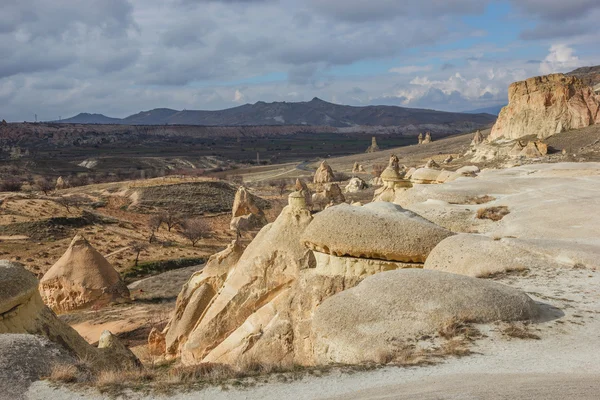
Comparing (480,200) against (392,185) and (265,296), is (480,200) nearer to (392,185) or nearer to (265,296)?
(392,185)

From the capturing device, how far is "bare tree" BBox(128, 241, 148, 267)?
3095 centimetres

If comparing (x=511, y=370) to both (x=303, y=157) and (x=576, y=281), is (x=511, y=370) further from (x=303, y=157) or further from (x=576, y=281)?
(x=303, y=157)

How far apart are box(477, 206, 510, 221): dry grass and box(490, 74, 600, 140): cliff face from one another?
4386cm

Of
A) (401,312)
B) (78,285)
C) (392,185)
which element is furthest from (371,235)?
(78,285)

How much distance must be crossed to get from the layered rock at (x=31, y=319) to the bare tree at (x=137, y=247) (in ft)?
61.4

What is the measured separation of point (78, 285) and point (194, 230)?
51.2ft

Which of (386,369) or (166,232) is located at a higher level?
(386,369)

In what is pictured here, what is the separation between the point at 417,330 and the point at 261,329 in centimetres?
492

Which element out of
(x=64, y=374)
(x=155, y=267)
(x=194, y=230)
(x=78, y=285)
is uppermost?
(x=64, y=374)

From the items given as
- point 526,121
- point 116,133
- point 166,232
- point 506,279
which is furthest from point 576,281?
point 116,133

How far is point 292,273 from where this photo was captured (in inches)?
507

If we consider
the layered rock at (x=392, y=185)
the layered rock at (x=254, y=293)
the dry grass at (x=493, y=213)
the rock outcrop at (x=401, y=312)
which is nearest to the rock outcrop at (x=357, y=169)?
the layered rock at (x=392, y=185)

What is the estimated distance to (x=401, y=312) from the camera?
8031 mm

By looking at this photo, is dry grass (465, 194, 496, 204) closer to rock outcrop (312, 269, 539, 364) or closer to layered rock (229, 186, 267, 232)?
rock outcrop (312, 269, 539, 364)
